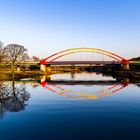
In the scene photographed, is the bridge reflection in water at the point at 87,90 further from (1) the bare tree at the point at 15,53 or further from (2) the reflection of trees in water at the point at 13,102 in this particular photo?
(1) the bare tree at the point at 15,53

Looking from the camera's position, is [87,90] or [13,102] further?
[87,90]

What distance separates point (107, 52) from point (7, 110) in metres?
130

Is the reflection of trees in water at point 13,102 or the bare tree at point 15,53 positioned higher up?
the bare tree at point 15,53

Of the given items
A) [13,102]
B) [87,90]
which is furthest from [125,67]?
[13,102]

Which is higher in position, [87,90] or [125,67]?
[125,67]

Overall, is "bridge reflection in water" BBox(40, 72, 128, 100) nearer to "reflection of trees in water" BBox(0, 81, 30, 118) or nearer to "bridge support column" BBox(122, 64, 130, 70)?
"reflection of trees in water" BBox(0, 81, 30, 118)

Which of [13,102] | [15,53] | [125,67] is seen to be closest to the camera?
[13,102]

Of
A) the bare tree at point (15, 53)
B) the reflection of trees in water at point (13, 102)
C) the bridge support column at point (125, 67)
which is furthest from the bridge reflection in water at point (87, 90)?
the bridge support column at point (125, 67)

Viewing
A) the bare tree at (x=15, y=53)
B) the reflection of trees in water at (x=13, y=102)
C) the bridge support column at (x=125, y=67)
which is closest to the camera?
the reflection of trees in water at (x=13, y=102)

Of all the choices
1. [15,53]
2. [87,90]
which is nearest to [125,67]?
[15,53]

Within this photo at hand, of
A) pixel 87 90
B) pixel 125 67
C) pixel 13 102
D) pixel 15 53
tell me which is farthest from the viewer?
pixel 125 67

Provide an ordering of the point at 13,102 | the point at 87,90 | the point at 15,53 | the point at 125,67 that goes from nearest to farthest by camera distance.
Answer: the point at 13,102 → the point at 87,90 → the point at 15,53 → the point at 125,67

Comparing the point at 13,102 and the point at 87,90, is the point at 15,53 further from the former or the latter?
the point at 13,102

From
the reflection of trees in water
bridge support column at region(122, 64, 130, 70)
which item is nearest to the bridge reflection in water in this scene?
the reflection of trees in water
